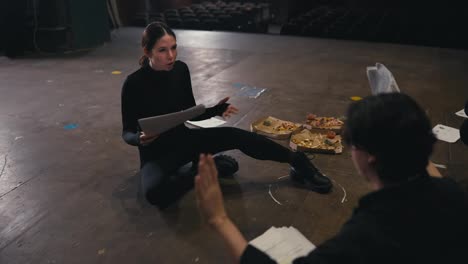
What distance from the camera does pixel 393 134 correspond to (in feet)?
3.21

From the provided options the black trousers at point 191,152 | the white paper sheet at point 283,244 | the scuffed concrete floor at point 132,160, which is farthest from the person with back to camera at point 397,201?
the black trousers at point 191,152

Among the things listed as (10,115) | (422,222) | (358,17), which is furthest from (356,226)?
(358,17)

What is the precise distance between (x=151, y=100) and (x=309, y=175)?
1.12m

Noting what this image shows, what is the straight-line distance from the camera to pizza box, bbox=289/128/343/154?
10.2 ft

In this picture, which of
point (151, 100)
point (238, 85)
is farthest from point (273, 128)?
point (238, 85)

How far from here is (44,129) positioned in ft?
12.1

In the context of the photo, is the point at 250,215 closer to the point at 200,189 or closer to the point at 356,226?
the point at 200,189

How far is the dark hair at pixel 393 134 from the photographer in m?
0.98

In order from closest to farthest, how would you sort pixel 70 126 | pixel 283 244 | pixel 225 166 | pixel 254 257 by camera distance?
pixel 254 257, pixel 283 244, pixel 225 166, pixel 70 126

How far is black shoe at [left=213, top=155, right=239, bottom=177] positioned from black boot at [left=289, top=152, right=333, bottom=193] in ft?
1.43

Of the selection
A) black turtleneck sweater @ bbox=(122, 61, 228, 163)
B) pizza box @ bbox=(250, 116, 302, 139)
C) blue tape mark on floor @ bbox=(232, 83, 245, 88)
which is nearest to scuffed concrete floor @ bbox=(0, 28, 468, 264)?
blue tape mark on floor @ bbox=(232, 83, 245, 88)

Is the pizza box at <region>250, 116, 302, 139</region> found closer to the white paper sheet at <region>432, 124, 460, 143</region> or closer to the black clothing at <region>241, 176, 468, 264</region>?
the white paper sheet at <region>432, 124, 460, 143</region>

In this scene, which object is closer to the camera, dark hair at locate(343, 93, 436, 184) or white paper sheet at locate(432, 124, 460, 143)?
dark hair at locate(343, 93, 436, 184)

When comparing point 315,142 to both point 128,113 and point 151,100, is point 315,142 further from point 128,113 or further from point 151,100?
point 128,113
